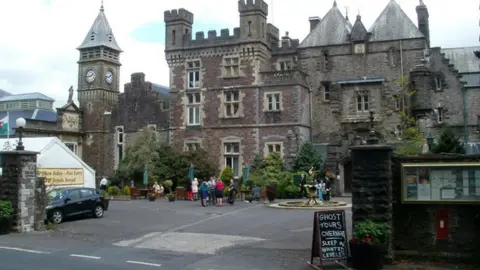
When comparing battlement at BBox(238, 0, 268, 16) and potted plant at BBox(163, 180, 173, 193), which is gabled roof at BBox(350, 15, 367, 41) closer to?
battlement at BBox(238, 0, 268, 16)

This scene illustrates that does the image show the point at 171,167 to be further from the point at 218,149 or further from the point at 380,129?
the point at 380,129

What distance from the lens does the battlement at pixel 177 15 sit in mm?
40125

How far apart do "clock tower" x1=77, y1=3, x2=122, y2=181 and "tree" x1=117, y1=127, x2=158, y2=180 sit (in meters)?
5.86

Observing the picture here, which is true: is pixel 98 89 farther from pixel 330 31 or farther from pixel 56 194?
pixel 56 194

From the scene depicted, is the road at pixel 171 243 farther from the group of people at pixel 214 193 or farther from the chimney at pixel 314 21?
the chimney at pixel 314 21

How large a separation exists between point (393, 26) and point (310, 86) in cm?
736

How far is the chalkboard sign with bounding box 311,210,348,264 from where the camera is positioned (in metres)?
11.5

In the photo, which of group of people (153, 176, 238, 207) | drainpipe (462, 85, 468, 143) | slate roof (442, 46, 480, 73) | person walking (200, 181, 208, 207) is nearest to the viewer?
person walking (200, 181, 208, 207)

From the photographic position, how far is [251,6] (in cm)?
3741

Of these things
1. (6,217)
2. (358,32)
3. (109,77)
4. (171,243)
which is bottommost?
(171,243)

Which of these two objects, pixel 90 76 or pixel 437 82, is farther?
pixel 90 76

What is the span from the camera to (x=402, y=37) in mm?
36438

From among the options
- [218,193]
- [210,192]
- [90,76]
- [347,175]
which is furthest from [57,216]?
[90,76]

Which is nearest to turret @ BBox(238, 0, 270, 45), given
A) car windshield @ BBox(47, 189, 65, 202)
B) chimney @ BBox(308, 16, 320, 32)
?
chimney @ BBox(308, 16, 320, 32)
